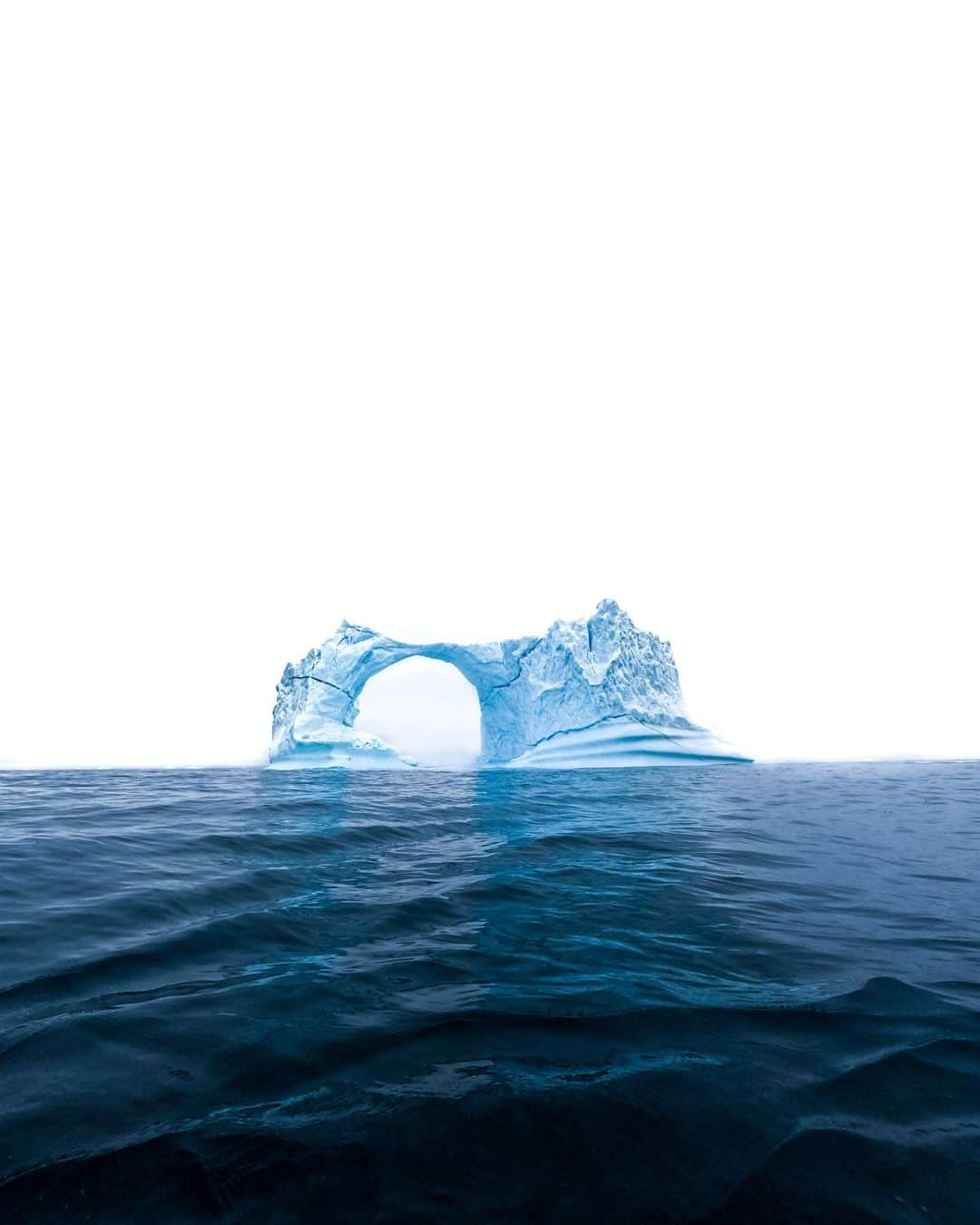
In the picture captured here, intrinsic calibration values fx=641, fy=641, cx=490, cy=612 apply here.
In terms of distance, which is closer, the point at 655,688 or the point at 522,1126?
the point at 522,1126

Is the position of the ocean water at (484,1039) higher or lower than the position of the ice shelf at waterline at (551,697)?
lower

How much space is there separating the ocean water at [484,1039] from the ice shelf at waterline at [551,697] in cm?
1602

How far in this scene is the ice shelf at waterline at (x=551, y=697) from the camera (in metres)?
21.7

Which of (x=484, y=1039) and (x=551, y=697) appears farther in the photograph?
(x=551, y=697)

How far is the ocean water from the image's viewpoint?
1.70 metres

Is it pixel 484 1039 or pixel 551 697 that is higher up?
pixel 551 697

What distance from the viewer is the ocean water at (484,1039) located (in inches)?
66.7

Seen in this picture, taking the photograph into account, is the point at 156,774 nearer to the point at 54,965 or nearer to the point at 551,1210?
the point at 54,965

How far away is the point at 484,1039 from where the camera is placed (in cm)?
248

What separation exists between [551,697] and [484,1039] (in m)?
21.8

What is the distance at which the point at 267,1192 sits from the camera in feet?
5.35

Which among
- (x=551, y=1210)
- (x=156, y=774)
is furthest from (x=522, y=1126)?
(x=156, y=774)

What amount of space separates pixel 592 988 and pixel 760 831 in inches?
220

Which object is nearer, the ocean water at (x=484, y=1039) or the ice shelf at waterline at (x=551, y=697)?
the ocean water at (x=484, y=1039)
